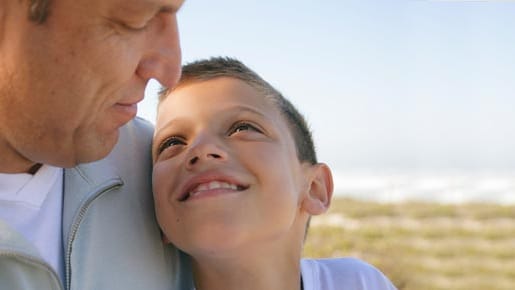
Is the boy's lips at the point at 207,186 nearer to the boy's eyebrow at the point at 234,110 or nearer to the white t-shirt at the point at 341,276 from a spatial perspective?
the boy's eyebrow at the point at 234,110

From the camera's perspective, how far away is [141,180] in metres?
1.91

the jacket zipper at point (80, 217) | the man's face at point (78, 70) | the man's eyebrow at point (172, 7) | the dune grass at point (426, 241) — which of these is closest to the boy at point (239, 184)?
the jacket zipper at point (80, 217)

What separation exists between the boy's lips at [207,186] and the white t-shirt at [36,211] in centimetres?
29

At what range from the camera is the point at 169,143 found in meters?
1.93

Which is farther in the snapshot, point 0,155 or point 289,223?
point 289,223

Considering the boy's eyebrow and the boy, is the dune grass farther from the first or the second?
the boy's eyebrow

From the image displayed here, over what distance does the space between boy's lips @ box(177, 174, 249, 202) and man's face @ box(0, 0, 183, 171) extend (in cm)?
22

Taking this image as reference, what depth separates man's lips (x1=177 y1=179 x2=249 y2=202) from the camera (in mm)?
1783

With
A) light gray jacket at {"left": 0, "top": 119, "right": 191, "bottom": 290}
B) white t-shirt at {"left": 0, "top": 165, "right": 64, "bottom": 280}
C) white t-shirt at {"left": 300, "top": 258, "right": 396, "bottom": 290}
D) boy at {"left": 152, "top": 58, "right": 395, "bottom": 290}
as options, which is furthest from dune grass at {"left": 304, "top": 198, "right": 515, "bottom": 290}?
white t-shirt at {"left": 0, "top": 165, "right": 64, "bottom": 280}

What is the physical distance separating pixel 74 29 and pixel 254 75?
2.25 ft

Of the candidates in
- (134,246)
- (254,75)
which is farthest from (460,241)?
(134,246)

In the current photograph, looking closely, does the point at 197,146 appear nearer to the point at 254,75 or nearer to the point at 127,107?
the point at 127,107

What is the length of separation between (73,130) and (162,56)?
0.80 ft

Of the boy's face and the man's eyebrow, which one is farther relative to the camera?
the boy's face
